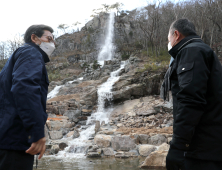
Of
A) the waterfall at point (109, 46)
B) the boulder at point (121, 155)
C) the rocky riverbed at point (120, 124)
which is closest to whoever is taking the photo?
the boulder at point (121, 155)

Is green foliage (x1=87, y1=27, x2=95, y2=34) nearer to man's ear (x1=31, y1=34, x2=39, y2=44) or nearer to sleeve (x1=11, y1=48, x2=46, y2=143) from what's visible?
man's ear (x1=31, y1=34, x2=39, y2=44)

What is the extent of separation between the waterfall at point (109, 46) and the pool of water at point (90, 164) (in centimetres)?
2603

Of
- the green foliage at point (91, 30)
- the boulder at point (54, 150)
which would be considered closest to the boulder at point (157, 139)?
the boulder at point (54, 150)

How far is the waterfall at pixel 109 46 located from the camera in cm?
3506

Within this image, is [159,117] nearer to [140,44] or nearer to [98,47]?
[140,44]

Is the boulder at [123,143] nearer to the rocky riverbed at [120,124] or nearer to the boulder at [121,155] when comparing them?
the rocky riverbed at [120,124]

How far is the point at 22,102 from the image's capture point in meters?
1.38

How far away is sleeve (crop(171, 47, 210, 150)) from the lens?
147 cm

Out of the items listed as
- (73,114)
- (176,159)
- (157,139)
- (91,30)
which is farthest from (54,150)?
(91,30)

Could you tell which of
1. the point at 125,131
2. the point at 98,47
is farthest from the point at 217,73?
the point at 98,47

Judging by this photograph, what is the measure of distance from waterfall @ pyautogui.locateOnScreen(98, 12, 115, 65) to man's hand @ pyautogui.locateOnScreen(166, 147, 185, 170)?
3003 cm

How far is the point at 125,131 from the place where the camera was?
27.6 feet

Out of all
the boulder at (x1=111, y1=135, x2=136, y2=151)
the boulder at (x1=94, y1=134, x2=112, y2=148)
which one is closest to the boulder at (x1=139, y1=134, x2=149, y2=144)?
the boulder at (x1=111, y1=135, x2=136, y2=151)

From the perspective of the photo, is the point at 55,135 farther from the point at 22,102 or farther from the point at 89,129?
the point at 22,102
